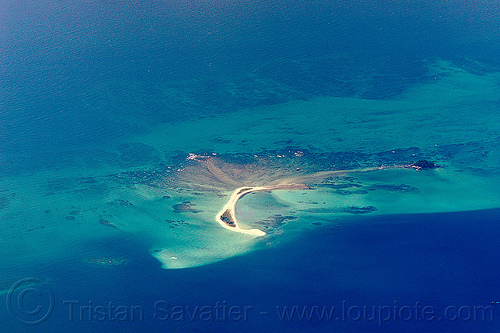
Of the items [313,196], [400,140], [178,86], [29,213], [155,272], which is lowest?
[155,272]

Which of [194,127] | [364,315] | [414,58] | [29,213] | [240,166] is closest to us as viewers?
[364,315]

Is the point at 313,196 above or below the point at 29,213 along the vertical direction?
above

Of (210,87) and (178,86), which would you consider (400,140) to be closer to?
(210,87)

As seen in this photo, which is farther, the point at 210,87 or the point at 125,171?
the point at 210,87

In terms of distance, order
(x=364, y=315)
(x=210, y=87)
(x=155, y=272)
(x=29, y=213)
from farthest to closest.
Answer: (x=210, y=87) → (x=29, y=213) → (x=155, y=272) → (x=364, y=315)

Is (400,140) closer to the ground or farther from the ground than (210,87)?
closer to the ground

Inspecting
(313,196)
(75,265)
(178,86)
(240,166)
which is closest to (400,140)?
(313,196)

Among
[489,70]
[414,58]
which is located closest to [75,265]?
[414,58]

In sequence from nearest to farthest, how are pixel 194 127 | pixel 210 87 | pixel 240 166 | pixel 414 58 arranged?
pixel 240 166 → pixel 194 127 → pixel 210 87 → pixel 414 58

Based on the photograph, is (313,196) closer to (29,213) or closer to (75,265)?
(75,265)
